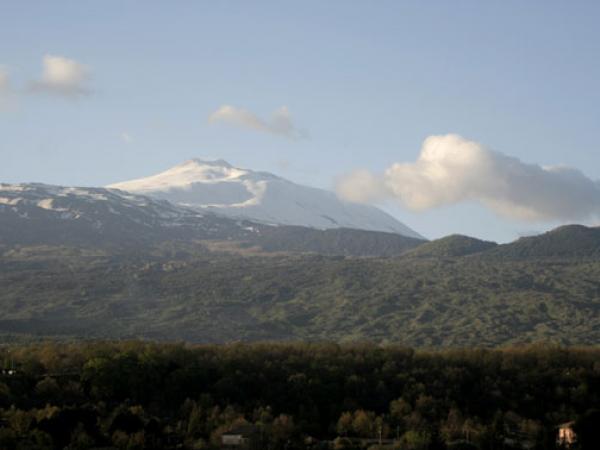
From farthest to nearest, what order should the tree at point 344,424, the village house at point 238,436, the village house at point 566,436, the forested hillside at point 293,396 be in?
1. the tree at point 344,424
2. the village house at point 566,436
3. the forested hillside at point 293,396
4. the village house at point 238,436

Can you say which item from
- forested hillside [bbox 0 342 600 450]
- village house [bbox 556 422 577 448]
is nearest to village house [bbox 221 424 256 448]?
forested hillside [bbox 0 342 600 450]

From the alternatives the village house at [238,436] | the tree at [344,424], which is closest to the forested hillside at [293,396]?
the tree at [344,424]

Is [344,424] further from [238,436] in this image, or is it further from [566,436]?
[566,436]

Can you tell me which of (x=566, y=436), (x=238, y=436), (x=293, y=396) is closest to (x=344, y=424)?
(x=293, y=396)

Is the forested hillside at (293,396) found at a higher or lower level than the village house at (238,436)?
higher

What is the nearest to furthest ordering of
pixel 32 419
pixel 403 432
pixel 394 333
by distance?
pixel 32 419, pixel 403 432, pixel 394 333

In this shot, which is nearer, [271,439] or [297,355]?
[271,439]

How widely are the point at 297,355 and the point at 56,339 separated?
6308cm

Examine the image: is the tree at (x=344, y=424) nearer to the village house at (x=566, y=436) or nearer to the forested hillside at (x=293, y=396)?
the forested hillside at (x=293, y=396)

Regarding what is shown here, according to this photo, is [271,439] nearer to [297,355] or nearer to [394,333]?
[297,355]

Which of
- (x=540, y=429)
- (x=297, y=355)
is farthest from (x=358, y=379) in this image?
(x=540, y=429)

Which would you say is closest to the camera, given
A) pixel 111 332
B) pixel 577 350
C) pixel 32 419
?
pixel 32 419

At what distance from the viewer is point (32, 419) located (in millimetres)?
73562

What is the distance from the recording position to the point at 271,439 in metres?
74.4
